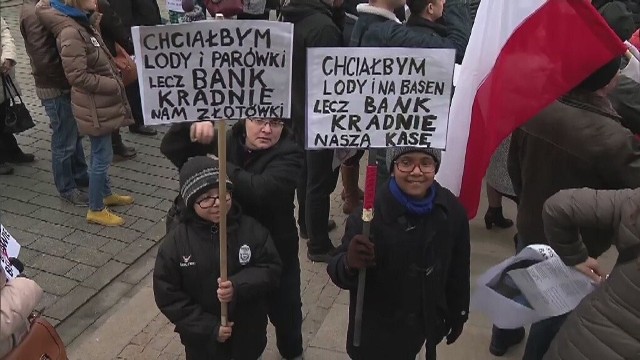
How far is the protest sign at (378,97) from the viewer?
8.95ft

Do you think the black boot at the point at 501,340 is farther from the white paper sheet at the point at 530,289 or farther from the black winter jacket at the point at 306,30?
the black winter jacket at the point at 306,30

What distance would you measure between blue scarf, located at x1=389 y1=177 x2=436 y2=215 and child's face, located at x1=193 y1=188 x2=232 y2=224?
2.43 feet

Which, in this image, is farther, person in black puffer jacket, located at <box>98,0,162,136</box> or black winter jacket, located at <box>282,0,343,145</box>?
person in black puffer jacket, located at <box>98,0,162,136</box>

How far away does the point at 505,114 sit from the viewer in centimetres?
321

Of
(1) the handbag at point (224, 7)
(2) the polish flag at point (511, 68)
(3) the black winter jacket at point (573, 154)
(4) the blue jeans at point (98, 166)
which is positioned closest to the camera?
(3) the black winter jacket at point (573, 154)

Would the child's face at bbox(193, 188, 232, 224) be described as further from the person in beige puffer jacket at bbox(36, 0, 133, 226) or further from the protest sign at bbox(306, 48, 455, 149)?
the person in beige puffer jacket at bbox(36, 0, 133, 226)

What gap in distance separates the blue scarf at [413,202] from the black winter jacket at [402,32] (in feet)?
4.33

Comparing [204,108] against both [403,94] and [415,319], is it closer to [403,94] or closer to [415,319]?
[403,94]

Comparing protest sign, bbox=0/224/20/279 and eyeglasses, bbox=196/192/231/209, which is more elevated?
eyeglasses, bbox=196/192/231/209

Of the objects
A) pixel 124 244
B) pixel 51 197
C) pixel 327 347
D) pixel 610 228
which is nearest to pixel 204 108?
pixel 610 228

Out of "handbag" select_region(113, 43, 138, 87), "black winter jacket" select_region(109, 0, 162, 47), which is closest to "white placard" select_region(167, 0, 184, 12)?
"black winter jacket" select_region(109, 0, 162, 47)

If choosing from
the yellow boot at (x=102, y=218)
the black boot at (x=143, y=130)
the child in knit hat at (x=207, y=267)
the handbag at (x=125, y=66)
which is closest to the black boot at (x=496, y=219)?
the child in knit hat at (x=207, y=267)

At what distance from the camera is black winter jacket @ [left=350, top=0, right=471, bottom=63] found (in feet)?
13.1

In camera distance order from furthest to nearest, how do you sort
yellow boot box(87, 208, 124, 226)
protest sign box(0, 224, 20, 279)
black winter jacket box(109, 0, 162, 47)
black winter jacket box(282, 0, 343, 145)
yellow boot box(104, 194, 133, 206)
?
black winter jacket box(109, 0, 162, 47) < yellow boot box(104, 194, 133, 206) < yellow boot box(87, 208, 124, 226) < black winter jacket box(282, 0, 343, 145) < protest sign box(0, 224, 20, 279)
